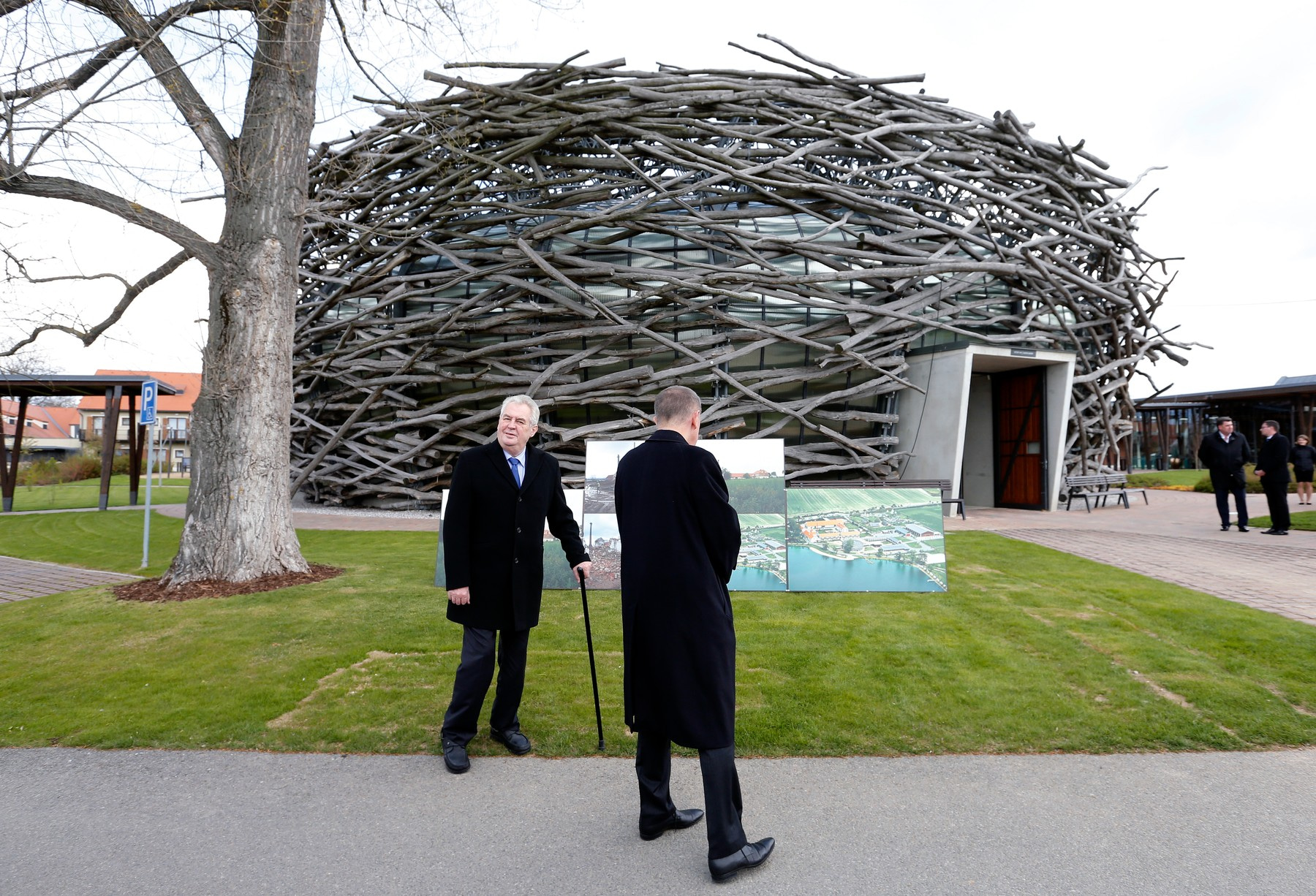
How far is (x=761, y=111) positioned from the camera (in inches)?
600

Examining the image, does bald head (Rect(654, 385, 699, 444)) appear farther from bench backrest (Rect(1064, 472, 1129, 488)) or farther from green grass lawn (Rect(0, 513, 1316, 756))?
bench backrest (Rect(1064, 472, 1129, 488))

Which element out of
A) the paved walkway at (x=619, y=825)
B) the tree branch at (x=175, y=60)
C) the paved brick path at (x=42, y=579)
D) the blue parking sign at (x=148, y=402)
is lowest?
the paved brick path at (x=42, y=579)

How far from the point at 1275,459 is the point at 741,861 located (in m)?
12.6

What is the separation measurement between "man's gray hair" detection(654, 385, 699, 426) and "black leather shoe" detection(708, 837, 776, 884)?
158 cm

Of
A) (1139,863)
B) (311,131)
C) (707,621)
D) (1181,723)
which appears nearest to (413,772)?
(707,621)

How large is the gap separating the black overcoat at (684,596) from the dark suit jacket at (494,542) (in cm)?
103

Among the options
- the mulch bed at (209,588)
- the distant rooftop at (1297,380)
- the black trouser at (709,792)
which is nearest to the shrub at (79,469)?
the mulch bed at (209,588)

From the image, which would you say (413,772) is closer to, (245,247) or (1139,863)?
(1139,863)

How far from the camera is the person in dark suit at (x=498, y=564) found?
3.73m

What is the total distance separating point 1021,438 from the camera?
55.3 feet

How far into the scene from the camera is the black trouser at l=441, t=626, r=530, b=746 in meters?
3.73

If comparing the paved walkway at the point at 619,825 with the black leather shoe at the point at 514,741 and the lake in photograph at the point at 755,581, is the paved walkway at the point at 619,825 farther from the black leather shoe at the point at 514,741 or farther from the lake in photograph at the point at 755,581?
the lake in photograph at the point at 755,581

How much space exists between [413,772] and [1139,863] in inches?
118

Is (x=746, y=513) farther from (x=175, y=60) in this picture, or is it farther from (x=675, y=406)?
(x=175, y=60)
